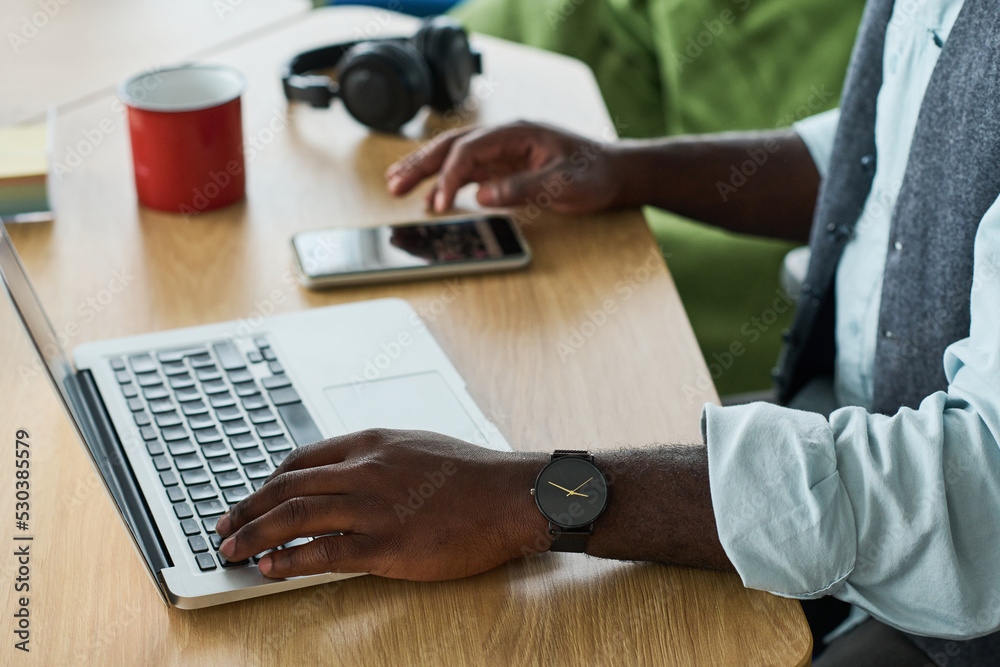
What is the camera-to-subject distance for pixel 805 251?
117 cm

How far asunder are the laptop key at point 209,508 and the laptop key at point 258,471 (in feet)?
0.09

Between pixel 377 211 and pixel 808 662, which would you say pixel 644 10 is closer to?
pixel 377 211

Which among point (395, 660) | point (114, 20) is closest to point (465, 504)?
point (395, 660)

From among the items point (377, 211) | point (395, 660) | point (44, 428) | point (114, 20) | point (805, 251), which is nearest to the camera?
point (395, 660)

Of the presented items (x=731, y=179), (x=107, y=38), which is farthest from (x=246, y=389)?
(x=107, y=38)

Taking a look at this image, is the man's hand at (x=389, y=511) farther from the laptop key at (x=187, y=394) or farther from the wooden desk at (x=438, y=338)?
the laptop key at (x=187, y=394)

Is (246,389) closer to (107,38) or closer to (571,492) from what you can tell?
(571,492)

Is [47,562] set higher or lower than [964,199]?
lower

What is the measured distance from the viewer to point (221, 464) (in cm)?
62

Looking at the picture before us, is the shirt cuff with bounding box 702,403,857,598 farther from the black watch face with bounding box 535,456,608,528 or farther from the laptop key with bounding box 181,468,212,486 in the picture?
the laptop key with bounding box 181,468,212,486

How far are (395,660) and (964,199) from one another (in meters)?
0.56

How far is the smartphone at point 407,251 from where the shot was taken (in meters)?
0.84

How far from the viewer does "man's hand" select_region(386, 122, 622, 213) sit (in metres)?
0.95

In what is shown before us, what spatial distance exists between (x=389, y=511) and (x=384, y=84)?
634 mm
